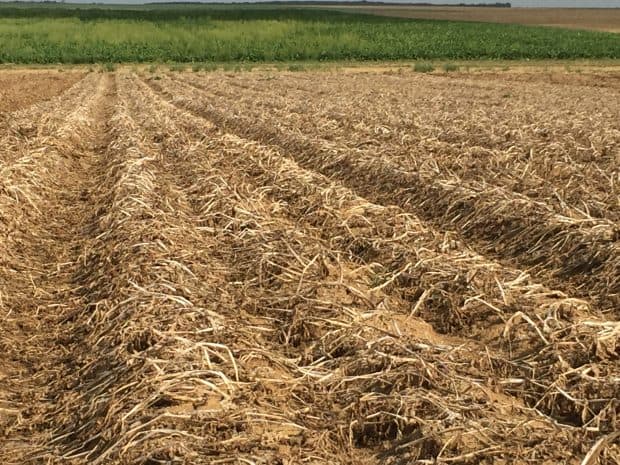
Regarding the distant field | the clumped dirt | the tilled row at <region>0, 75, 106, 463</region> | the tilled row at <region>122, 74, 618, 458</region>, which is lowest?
the clumped dirt

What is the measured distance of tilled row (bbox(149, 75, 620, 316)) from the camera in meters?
6.10

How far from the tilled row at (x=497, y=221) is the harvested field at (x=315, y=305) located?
0.10 feet

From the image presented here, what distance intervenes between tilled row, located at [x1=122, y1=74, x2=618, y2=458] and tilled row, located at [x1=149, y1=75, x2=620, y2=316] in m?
0.63

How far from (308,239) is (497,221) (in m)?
2.04

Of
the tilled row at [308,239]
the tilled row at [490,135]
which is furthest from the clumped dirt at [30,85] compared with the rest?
the tilled row at [308,239]

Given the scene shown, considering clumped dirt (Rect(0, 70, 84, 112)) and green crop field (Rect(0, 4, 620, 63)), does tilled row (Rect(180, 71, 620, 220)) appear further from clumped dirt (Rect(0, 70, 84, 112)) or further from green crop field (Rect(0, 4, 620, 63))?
green crop field (Rect(0, 4, 620, 63))

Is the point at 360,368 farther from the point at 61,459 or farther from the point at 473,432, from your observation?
the point at 61,459

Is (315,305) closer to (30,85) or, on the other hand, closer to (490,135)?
(490,135)

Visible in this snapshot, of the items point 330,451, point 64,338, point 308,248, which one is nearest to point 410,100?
point 308,248

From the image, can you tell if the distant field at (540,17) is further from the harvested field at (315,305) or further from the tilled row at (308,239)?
the harvested field at (315,305)

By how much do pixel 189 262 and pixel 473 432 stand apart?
3489 millimetres

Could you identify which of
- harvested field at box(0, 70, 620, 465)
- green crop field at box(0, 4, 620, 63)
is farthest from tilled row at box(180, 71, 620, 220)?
green crop field at box(0, 4, 620, 63)

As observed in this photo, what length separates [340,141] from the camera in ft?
42.4

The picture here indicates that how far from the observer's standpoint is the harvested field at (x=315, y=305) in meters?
3.76
